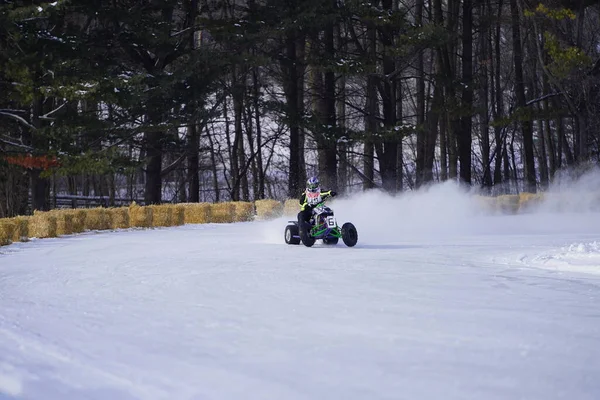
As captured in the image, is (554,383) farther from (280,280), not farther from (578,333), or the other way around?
(280,280)

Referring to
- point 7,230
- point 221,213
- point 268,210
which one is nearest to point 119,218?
point 221,213

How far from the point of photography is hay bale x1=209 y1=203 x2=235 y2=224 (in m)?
29.9

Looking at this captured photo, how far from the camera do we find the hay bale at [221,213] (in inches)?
1177

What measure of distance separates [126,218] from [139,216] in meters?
0.62

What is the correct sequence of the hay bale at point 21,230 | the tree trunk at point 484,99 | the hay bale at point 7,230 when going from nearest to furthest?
the hay bale at point 7,230 → the hay bale at point 21,230 → the tree trunk at point 484,99

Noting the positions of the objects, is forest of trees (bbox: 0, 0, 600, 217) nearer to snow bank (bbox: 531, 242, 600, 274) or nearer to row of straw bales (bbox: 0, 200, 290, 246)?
row of straw bales (bbox: 0, 200, 290, 246)

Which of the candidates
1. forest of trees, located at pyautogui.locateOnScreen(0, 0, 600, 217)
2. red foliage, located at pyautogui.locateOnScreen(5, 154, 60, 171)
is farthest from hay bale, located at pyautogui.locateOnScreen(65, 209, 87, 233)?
red foliage, located at pyautogui.locateOnScreen(5, 154, 60, 171)

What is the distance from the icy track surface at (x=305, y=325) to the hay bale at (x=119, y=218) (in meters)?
9.69

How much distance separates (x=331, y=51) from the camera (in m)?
39.0

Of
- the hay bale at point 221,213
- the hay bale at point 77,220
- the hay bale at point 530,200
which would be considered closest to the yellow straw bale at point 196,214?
the hay bale at point 221,213

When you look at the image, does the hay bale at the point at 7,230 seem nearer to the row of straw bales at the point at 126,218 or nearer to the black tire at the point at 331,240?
the row of straw bales at the point at 126,218

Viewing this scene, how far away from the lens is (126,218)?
85.3ft

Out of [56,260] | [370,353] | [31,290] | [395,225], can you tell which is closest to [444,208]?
[395,225]

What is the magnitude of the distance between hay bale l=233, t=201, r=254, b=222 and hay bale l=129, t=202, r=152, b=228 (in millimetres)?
4744
